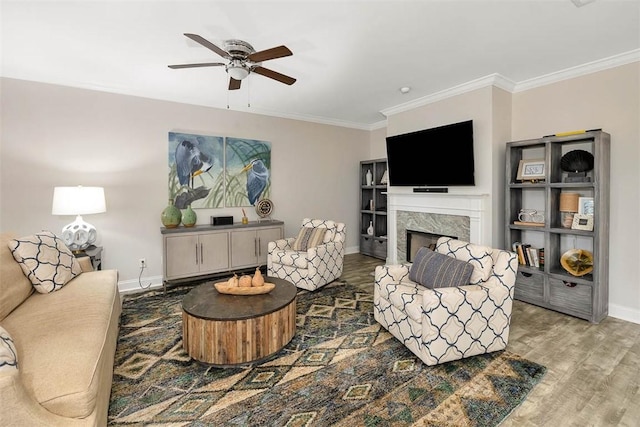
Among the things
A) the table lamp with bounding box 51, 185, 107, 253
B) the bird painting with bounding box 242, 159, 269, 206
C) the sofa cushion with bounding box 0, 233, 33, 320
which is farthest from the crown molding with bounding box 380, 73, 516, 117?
the sofa cushion with bounding box 0, 233, 33, 320

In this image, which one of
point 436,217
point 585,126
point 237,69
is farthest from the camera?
point 436,217

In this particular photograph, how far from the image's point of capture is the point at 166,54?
9.67 feet

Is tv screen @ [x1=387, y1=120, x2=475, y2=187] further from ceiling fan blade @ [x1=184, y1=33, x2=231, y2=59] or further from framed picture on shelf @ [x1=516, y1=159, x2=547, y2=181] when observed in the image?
ceiling fan blade @ [x1=184, y1=33, x2=231, y2=59]

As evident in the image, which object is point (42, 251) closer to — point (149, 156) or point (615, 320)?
point (149, 156)

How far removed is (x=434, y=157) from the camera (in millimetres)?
4137

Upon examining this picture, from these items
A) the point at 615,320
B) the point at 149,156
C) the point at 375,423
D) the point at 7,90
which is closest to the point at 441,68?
the point at 615,320

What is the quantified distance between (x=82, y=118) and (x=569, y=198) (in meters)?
5.47

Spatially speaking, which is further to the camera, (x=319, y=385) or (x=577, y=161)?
(x=577, y=161)

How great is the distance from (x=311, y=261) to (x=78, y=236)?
2.50 metres

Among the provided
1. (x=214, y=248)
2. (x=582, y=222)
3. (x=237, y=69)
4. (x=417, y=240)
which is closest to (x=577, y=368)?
(x=582, y=222)

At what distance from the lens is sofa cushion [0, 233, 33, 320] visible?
196 centimetres

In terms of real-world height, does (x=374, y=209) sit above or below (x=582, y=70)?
below

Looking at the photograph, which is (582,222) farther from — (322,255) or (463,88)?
(322,255)

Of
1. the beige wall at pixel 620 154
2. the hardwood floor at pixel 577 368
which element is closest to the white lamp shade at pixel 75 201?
the hardwood floor at pixel 577 368
